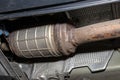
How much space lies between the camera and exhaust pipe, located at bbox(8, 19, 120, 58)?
990 millimetres

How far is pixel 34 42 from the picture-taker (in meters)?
1.11

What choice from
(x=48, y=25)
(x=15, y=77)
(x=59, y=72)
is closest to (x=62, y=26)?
(x=48, y=25)

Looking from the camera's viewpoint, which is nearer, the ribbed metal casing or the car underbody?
the car underbody

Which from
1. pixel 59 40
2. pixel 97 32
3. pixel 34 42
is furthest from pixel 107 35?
pixel 34 42

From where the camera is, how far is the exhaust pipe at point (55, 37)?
3.25 ft

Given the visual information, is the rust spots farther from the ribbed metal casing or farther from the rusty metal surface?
the ribbed metal casing

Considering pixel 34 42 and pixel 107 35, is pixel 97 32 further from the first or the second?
pixel 34 42

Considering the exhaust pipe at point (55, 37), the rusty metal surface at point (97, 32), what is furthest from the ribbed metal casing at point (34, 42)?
the rusty metal surface at point (97, 32)

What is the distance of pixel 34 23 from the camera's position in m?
1.15

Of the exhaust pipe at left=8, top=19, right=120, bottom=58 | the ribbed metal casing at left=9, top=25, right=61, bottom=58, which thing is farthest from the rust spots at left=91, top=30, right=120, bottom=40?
the ribbed metal casing at left=9, top=25, right=61, bottom=58

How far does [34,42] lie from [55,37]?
0.38 feet

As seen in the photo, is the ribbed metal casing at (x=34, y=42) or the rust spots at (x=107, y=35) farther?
the ribbed metal casing at (x=34, y=42)

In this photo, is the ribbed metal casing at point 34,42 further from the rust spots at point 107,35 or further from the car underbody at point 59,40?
the rust spots at point 107,35

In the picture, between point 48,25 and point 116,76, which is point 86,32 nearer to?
point 48,25
